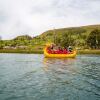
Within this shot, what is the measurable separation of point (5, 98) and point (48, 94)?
4.94m

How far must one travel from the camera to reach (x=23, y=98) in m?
28.6

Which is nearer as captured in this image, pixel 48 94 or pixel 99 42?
pixel 48 94

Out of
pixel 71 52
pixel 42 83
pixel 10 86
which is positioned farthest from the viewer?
pixel 71 52

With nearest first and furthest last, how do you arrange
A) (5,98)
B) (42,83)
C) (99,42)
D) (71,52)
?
(5,98)
(42,83)
(71,52)
(99,42)

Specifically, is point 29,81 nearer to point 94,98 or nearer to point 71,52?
point 94,98

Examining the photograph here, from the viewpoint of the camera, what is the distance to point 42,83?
3847cm

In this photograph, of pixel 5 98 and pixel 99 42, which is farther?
pixel 99 42

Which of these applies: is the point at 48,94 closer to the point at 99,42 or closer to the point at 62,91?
the point at 62,91

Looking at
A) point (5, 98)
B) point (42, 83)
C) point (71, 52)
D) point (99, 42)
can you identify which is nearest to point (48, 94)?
point (5, 98)

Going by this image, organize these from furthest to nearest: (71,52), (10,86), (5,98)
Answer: (71,52), (10,86), (5,98)

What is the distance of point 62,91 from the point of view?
1277 inches

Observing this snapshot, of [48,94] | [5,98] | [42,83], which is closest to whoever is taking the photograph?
[5,98]

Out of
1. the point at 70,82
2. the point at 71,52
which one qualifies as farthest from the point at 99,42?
the point at 70,82

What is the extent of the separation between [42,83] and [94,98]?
11169 mm
